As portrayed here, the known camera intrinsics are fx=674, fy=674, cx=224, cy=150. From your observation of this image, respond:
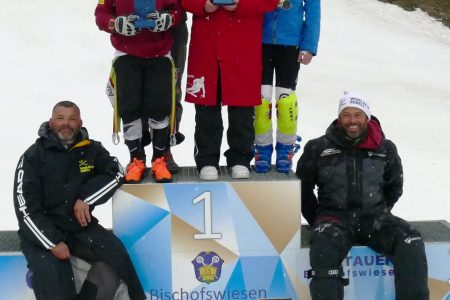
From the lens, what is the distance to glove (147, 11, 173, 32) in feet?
12.8

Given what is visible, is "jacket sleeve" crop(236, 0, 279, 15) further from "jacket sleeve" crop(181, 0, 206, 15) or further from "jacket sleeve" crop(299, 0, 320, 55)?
"jacket sleeve" crop(299, 0, 320, 55)

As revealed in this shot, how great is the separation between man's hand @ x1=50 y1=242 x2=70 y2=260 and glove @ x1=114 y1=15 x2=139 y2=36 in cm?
125

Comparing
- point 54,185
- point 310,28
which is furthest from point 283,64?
point 54,185

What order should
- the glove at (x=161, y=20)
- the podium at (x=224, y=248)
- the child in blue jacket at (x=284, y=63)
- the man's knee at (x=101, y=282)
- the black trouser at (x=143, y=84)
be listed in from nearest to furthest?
the man's knee at (x=101, y=282)
the podium at (x=224, y=248)
the glove at (x=161, y=20)
the black trouser at (x=143, y=84)
the child in blue jacket at (x=284, y=63)

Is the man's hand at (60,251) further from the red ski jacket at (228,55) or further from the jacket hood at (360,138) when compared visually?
the jacket hood at (360,138)

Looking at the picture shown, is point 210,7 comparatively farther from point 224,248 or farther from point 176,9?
point 224,248

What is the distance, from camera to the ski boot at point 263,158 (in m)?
4.14

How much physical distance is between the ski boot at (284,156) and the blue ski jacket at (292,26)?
60cm

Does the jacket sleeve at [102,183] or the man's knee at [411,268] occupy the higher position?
the jacket sleeve at [102,183]

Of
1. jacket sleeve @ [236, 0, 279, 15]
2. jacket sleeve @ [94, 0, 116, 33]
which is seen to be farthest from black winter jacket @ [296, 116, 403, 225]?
jacket sleeve @ [94, 0, 116, 33]

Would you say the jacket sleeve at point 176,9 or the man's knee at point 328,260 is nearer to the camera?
the man's knee at point 328,260

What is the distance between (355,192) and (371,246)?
32cm

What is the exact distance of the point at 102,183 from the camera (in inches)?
147

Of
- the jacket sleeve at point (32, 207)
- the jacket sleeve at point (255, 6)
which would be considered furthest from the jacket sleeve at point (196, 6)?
the jacket sleeve at point (32, 207)
